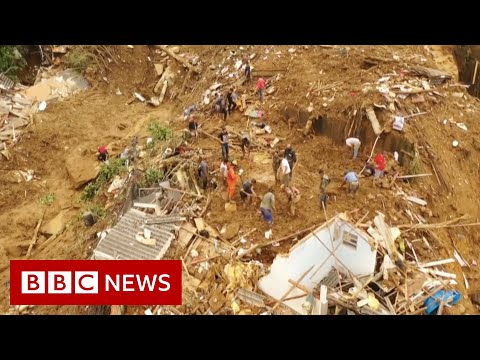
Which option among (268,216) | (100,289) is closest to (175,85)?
(268,216)

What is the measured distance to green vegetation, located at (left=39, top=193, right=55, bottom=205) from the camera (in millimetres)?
14141

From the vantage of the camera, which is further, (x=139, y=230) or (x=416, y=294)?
(x=139, y=230)

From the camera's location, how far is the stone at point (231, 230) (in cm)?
1001

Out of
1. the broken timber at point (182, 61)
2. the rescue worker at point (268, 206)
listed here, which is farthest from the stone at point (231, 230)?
the broken timber at point (182, 61)

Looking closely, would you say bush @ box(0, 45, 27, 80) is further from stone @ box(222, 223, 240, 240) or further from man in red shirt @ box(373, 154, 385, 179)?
man in red shirt @ box(373, 154, 385, 179)

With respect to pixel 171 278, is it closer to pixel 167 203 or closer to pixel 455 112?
pixel 167 203

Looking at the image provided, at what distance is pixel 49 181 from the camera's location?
14.9m

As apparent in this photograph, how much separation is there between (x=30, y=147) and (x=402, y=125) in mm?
11300

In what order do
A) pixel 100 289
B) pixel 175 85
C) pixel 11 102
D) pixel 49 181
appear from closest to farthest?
pixel 100 289 → pixel 49 181 → pixel 11 102 → pixel 175 85

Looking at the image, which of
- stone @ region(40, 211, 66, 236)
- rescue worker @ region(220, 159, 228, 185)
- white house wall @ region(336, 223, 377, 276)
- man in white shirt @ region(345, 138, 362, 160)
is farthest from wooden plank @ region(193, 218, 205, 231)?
stone @ region(40, 211, 66, 236)

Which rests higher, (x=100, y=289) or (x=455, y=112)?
(x=455, y=112)

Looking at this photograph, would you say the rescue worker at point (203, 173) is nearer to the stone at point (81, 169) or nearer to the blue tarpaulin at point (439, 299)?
the stone at point (81, 169)

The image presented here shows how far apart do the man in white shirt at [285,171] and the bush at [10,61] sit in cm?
1172

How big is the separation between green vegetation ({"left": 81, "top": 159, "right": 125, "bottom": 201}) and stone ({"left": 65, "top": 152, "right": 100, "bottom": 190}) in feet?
1.54
